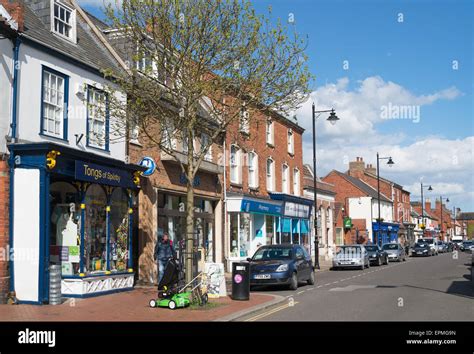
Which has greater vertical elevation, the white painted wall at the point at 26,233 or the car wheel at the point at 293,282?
the white painted wall at the point at 26,233

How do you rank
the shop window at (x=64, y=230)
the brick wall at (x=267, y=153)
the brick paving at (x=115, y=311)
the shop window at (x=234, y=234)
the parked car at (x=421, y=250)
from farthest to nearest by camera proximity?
the parked car at (x=421, y=250), the brick wall at (x=267, y=153), the shop window at (x=234, y=234), the shop window at (x=64, y=230), the brick paving at (x=115, y=311)

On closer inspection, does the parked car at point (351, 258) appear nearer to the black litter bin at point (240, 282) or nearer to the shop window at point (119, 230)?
the shop window at point (119, 230)

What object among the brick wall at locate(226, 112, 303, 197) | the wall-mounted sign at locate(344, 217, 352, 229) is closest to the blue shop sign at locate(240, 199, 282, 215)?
→ the brick wall at locate(226, 112, 303, 197)

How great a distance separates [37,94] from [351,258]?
68.1 feet

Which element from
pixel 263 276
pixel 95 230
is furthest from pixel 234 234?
pixel 95 230

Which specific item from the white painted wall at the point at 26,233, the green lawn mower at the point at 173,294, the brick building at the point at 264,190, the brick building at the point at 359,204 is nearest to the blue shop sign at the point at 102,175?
the white painted wall at the point at 26,233

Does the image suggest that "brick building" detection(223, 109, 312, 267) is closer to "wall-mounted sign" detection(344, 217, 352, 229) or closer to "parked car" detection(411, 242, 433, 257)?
"wall-mounted sign" detection(344, 217, 352, 229)

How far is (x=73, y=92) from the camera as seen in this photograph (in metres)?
16.6

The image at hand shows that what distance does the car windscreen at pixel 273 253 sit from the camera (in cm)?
1977

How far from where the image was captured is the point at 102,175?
54.2 feet

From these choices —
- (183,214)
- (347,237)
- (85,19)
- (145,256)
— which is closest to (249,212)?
(183,214)

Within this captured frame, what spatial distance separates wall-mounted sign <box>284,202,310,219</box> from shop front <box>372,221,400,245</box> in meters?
25.1

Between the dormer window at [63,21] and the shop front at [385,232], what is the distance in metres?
48.1

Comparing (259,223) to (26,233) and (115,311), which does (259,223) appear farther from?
(115,311)
